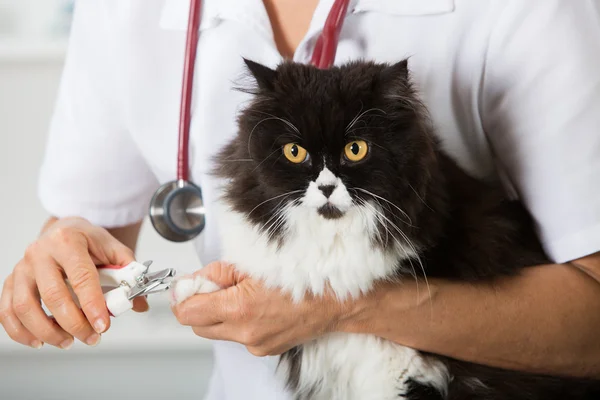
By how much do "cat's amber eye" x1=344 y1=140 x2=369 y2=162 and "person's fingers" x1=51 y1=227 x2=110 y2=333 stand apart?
0.42 metres

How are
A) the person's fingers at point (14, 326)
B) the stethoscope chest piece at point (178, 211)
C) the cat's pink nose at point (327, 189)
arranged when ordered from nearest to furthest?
the cat's pink nose at point (327, 189) < the person's fingers at point (14, 326) < the stethoscope chest piece at point (178, 211)

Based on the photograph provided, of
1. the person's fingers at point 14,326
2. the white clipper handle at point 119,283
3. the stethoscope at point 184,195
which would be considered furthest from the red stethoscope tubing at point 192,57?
the person's fingers at point 14,326

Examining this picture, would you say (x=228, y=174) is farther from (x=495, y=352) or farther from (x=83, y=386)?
(x=83, y=386)

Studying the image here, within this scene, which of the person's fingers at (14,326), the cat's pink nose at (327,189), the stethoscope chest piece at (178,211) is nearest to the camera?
the cat's pink nose at (327,189)

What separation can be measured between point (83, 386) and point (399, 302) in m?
1.63

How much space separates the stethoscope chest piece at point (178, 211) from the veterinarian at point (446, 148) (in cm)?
4

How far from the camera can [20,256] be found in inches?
84.6

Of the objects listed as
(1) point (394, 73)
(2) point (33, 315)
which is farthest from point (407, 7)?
(2) point (33, 315)

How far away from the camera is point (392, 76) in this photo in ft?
2.73

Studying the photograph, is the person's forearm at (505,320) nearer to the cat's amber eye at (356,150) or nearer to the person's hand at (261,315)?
the person's hand at (261,315)

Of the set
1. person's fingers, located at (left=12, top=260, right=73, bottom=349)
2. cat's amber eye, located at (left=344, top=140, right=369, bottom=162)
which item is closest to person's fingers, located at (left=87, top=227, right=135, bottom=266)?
person's fingers, located at (left=12, top=260, right=73, bottom=349)

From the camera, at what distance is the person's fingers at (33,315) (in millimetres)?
1001

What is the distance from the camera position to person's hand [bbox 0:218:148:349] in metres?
0.95

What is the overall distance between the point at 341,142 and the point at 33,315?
564mm
